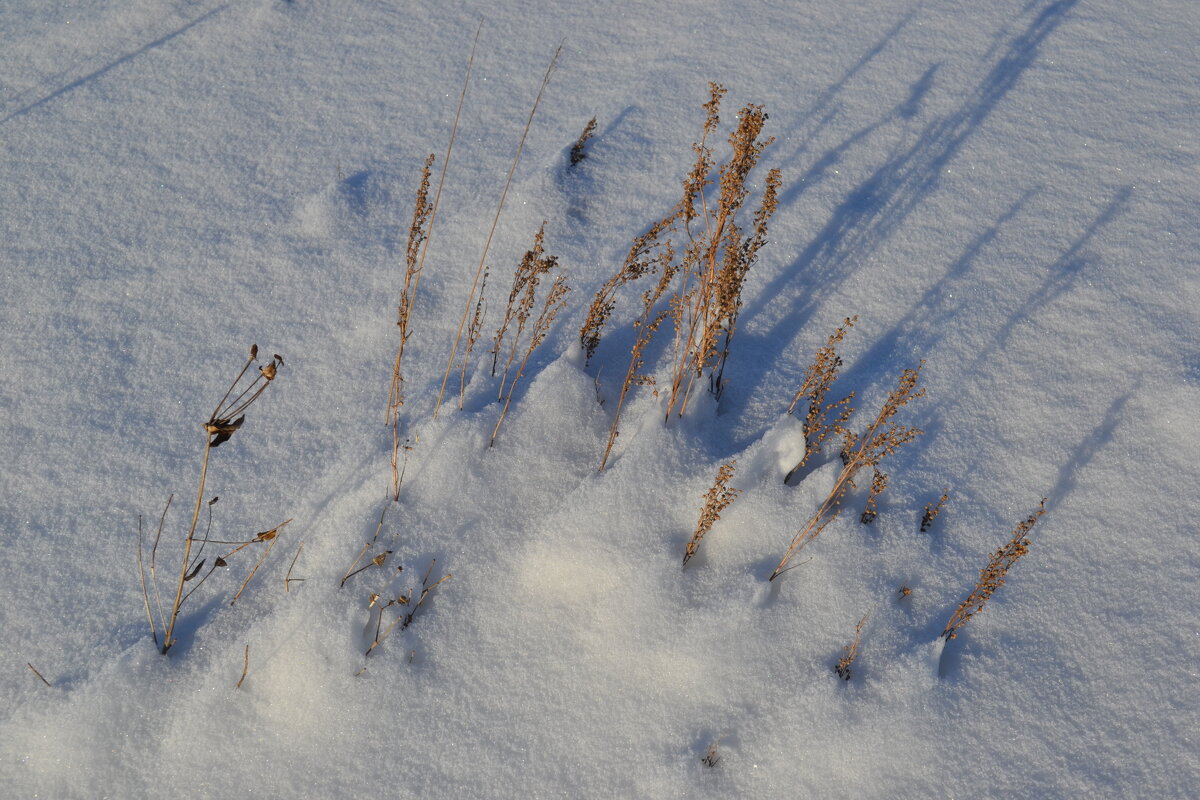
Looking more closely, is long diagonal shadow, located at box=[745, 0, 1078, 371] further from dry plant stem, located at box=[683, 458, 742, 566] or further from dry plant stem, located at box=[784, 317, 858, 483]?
dry plant stem, located at box=[683, 458, 742, 566]

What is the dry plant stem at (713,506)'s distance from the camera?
1.79 meters

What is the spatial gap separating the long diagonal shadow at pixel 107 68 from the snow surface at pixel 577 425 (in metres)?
0.02

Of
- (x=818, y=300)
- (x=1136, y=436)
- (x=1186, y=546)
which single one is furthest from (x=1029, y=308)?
(x=1186, y=546)

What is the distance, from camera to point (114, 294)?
238cm

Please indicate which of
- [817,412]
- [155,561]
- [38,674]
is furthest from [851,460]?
[38,674]

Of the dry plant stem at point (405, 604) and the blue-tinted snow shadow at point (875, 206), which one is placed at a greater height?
the blue-tinted snow shadow at point (875, 206)

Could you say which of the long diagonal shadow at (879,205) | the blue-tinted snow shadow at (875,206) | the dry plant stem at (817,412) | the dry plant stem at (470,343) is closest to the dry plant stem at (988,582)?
the dry plant stem at (817,412)

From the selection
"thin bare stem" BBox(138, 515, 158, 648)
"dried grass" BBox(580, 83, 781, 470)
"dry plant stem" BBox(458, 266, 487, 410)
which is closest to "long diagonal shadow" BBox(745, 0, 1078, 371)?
"dried grass" BBox(580, 83, 781, 470)

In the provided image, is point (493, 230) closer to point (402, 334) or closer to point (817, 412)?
point (402, 334)

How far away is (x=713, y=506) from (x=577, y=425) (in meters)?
0.50

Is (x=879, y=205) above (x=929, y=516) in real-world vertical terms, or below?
above

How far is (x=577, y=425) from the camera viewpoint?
7.03 ft

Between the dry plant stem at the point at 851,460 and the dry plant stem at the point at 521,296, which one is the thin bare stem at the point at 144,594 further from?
the dry plant stem at the point at 851,460

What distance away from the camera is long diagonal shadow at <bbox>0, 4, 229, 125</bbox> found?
2.89 m
